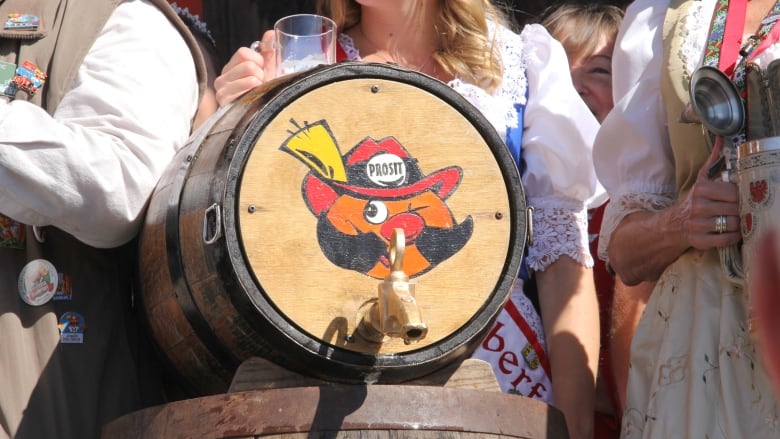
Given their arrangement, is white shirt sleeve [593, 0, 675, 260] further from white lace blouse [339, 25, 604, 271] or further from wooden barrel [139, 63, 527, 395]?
wooden barrel [139, 63, 527, 395]

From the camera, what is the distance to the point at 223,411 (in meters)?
1.77

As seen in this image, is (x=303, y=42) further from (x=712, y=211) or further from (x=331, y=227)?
(x=712, y=211)

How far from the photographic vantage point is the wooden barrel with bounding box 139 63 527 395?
1826mm

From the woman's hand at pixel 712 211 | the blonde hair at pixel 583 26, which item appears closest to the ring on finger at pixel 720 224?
the woman's hand at pixel 712 211

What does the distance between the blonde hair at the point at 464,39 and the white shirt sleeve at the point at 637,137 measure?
→ 0.91 ft

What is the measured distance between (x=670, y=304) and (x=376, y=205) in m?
0.57

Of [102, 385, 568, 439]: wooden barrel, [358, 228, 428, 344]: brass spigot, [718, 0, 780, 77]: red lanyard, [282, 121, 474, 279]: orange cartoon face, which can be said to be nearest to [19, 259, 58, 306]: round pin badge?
[102, 385, 568, 439]: wooden barrel

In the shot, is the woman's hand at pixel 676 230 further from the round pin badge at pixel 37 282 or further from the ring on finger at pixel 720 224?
the round pin badge at pixel 37 282

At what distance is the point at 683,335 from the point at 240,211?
754mm

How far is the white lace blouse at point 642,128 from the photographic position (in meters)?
2.29

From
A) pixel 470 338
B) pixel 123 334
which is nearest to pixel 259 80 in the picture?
pixel 123 334

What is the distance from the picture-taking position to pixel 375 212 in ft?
6.21

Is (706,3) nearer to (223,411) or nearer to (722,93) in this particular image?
(722,93)

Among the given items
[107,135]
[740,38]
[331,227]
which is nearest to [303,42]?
[107,135]
